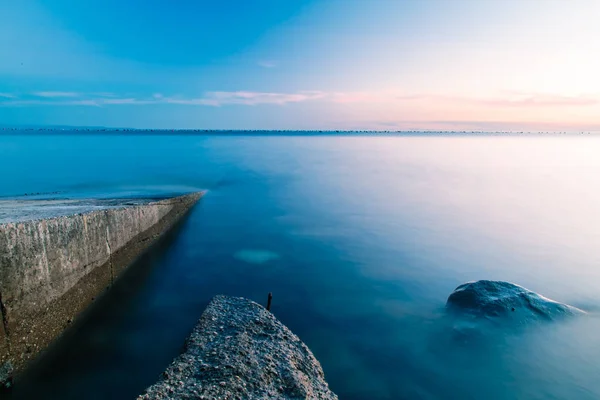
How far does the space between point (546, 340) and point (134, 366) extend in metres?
9.37

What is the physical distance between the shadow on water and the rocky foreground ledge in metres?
1.55

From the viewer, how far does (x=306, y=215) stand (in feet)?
69.3

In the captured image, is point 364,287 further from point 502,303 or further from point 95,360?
point 95,360

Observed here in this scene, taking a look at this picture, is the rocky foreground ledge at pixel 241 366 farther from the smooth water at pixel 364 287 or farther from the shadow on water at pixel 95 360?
the shadow on water at pixel 95 360

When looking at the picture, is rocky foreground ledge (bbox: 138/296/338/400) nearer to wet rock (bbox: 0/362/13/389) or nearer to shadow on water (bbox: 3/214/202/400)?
shadow on water (bbox: 3/214/202/400)

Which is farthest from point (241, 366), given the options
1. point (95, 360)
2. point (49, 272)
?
point (49, 272)

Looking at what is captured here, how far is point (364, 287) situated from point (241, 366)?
6.63 meters

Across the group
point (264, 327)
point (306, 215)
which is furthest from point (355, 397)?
point (306, 215)

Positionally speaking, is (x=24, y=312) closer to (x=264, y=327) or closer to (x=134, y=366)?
(x=134, y=366)

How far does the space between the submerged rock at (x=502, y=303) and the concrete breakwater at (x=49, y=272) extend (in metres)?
9.76

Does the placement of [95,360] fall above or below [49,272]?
below

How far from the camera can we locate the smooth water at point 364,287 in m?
7.24

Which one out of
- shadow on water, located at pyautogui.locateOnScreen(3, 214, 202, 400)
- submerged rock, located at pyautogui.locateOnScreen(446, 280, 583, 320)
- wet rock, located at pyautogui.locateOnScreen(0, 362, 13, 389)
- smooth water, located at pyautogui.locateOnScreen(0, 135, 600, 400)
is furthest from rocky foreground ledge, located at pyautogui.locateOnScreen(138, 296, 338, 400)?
submerged rock, located at pyautogui.locateOnScreen(446, 280, 583, 320)

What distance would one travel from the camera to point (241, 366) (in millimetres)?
5664
